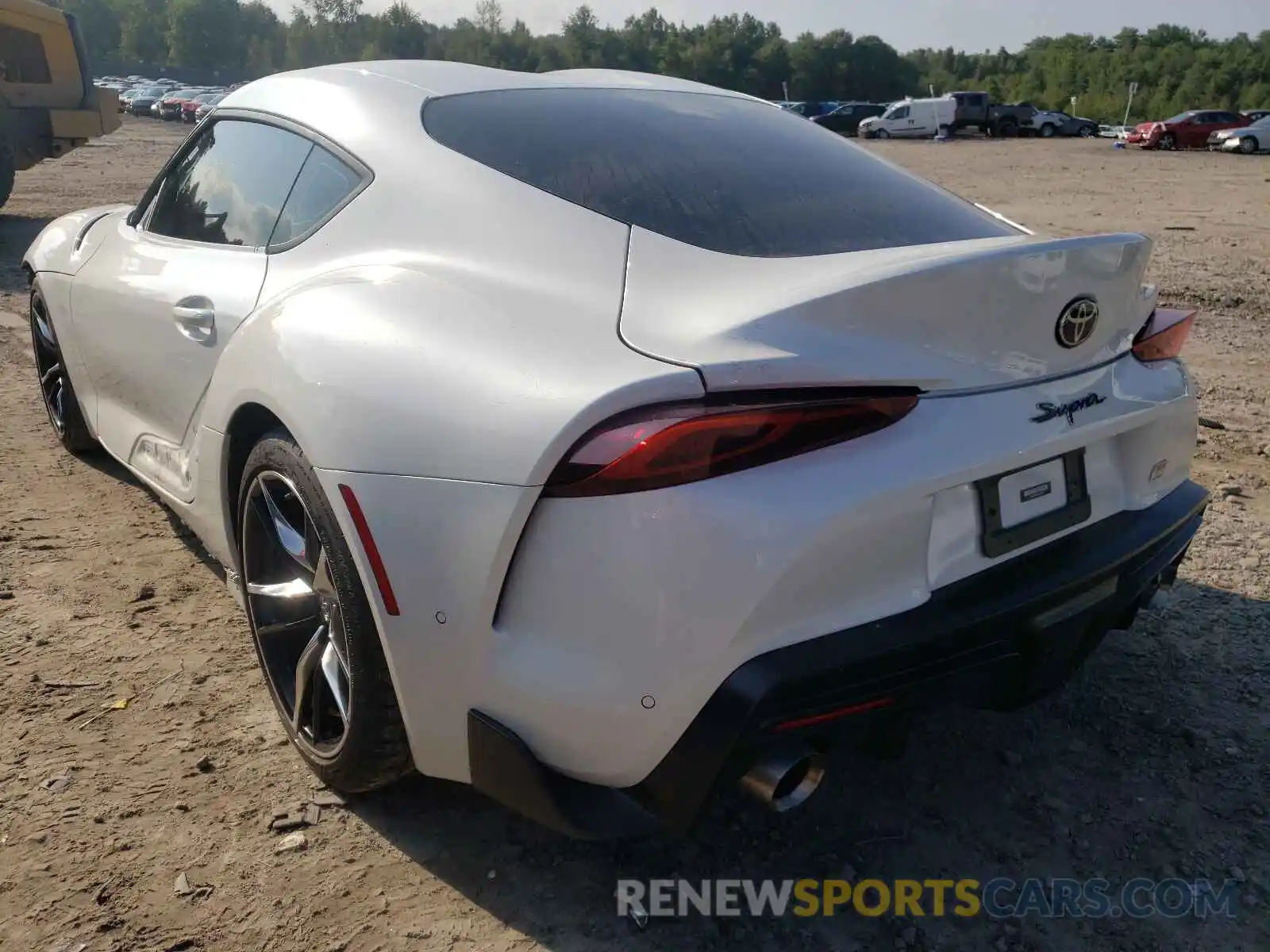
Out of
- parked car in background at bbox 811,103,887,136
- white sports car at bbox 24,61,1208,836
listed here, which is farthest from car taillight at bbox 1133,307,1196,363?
parked car in background at bbox 811,103,887,136

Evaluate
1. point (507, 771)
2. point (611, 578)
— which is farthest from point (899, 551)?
point (507, 771)

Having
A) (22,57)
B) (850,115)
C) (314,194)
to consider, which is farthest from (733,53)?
(314,194)

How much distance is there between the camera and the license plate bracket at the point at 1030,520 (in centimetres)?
185

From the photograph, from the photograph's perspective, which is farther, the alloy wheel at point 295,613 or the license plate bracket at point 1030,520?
the alloy wheel at point 295,613

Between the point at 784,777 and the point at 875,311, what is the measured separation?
838 millimetres

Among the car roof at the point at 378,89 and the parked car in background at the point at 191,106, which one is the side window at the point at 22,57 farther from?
the parked car in background at the point at 191,106

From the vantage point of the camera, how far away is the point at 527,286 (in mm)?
1947

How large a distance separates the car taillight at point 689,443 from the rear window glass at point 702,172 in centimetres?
46

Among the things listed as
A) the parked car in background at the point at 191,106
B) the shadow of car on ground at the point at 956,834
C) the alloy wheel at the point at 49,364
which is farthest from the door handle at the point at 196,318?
the parked car in background at the point at 191,106

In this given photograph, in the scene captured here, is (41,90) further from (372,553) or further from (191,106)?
(191,106)

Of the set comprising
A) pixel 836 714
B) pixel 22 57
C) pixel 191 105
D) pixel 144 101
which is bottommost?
pixel 144 101

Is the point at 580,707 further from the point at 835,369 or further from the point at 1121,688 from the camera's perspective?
the point at 1121,688

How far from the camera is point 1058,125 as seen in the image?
43.1m

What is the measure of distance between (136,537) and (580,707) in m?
2.63
